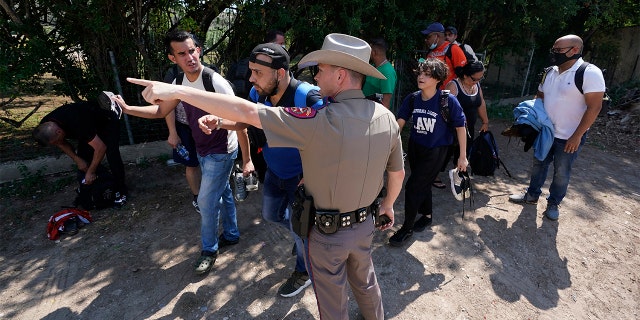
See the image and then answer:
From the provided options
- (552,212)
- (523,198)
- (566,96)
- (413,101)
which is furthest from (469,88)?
(552,212)

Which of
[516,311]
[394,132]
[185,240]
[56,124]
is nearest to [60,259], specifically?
[185,240]

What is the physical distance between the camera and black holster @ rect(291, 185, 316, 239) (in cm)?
205

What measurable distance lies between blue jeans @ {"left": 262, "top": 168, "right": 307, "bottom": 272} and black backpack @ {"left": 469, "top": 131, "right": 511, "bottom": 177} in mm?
2688

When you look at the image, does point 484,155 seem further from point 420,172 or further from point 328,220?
point 328,220

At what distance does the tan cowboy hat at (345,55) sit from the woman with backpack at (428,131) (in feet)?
4.73

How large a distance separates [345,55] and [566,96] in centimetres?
303

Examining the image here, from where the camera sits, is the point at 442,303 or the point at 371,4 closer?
the point at 442,303

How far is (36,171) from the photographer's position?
5070 millimetres

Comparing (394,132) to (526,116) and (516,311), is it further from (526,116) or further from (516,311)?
(526,116)

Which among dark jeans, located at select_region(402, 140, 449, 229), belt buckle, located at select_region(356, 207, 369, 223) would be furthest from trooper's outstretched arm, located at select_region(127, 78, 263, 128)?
dark jeans, located at select_region(402, 140, 449, 229)

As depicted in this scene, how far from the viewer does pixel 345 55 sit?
1.87 m

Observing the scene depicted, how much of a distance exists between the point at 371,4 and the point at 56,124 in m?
4.36

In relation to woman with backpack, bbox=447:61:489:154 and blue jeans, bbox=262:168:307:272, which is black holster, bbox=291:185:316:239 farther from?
woman with backpack, bbox=447:61:489:154

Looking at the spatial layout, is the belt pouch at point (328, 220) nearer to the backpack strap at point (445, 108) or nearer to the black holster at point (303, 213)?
the black holster at point (303, 213)
